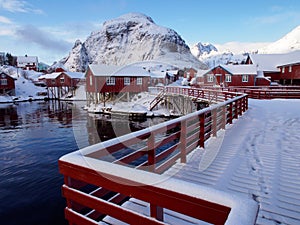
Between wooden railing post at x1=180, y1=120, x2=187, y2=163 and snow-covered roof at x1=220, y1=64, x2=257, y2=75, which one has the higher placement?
snow-covered roof at x1=220, y1=64, x2=257, y2=75

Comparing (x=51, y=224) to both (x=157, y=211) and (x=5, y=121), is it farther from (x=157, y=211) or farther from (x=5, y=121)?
(x=5, y=121)

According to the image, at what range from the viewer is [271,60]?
36344mm

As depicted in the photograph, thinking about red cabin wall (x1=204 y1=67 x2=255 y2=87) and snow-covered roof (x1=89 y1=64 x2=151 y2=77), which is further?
red cabin wall (x1=204 y1=67 x2=255 y2=87)

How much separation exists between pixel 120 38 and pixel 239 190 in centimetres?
13540

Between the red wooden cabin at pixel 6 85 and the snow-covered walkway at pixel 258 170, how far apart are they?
48254 millimetres

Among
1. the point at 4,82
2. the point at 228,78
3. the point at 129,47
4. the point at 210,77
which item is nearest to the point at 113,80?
the point at 210,77

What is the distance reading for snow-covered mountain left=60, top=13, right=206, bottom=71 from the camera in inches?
4192

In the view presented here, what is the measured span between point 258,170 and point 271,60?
39.3 meters

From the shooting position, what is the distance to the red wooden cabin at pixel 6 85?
41.6 metres

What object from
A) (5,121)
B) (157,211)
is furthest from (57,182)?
(5,121)

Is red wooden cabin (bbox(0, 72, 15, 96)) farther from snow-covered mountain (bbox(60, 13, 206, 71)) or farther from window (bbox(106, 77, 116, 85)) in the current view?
snow-covered mountain (bbox(60, 13, 206, 71))

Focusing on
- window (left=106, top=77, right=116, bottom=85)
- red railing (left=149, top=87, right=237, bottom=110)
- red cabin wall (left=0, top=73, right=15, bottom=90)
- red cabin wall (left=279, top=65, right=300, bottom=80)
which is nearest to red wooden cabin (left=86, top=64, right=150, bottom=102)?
window (left=106, top=77, right=116, bottom=85)

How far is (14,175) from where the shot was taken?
9.05 metres

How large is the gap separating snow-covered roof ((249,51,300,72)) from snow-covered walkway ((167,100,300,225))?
32.1 m
